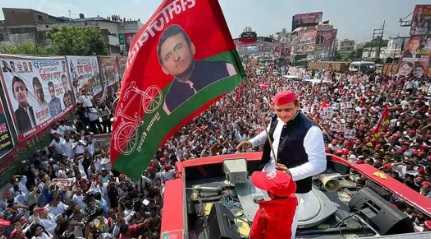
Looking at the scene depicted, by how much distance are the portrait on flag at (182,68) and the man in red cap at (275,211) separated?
1.74 m

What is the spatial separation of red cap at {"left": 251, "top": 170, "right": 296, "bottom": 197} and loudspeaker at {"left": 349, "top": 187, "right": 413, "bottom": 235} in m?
1.14

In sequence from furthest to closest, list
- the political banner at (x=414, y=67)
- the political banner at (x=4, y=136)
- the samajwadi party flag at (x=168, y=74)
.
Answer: the political banner at (x=414, y=67) < the political banner at (x=4, y=136) < the samajwadi party flag at (x=168, y=74)

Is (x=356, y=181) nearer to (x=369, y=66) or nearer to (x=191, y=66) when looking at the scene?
(x=191, y=66)

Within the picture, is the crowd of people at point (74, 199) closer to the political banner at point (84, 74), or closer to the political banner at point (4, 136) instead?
the political banner at point (4, 136)

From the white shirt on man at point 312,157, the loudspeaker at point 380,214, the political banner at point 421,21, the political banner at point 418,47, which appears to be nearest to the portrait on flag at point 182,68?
the white shirt on man at point 312,157

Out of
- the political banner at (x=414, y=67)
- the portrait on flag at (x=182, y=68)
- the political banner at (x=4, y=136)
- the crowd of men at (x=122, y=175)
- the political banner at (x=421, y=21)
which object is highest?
the political banner at (x=421, y=21)

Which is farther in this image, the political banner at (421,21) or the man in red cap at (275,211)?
the political banner at (421,21)

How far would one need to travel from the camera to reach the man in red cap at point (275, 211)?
230 centimetres

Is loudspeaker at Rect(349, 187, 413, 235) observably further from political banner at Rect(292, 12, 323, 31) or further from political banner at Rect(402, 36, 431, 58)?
political banner at Rect(292, 12, 323, 31)

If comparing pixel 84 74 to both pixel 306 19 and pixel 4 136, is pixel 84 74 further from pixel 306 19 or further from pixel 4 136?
pixel 306 19

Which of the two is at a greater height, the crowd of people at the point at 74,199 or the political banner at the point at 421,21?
the political banner at the point at 421,21

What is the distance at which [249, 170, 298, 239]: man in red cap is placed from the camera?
230 cm

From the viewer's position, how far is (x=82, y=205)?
7555 mm

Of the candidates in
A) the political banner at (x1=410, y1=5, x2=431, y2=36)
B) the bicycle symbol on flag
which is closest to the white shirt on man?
the bicycle symbol on flag
